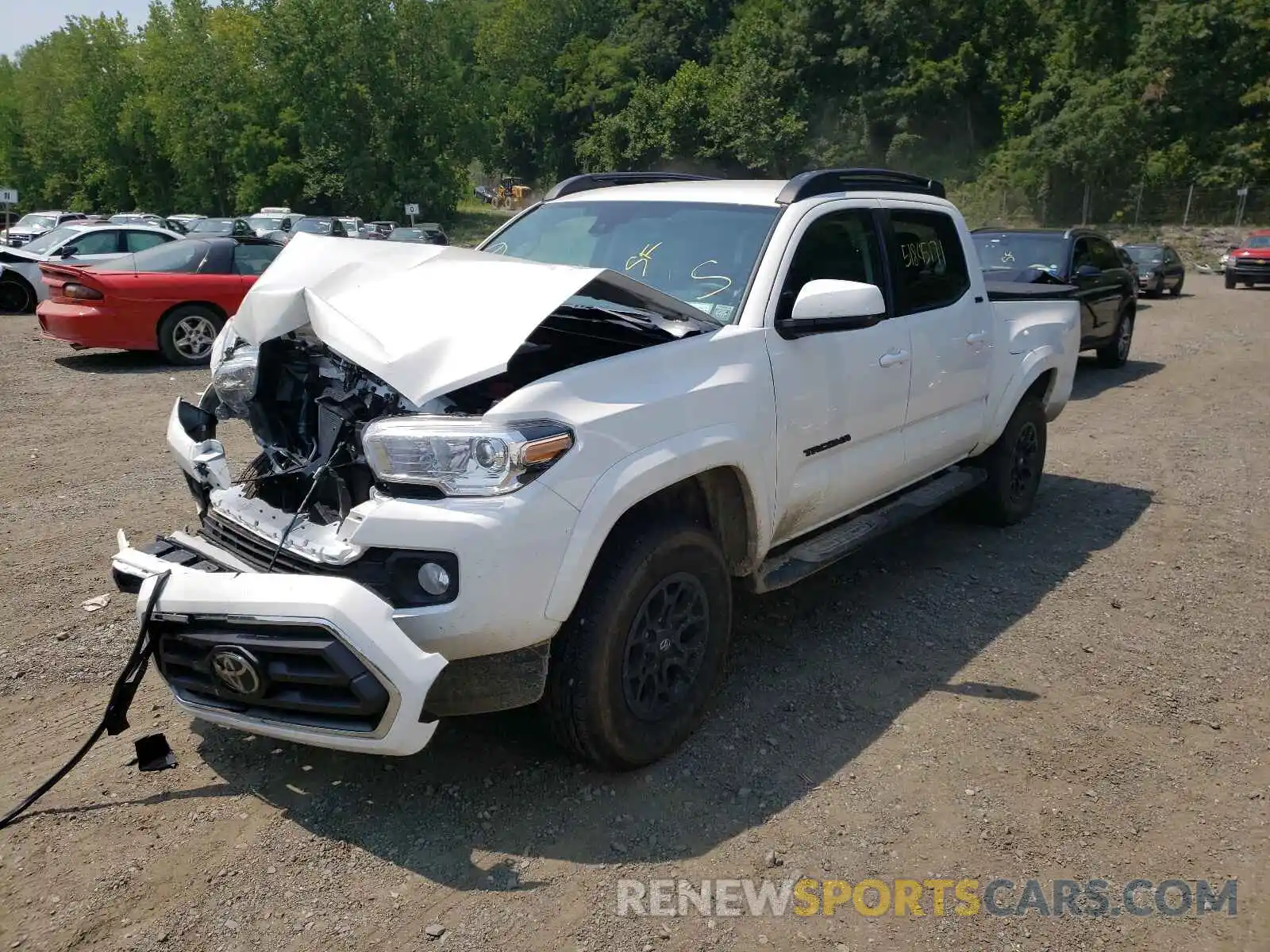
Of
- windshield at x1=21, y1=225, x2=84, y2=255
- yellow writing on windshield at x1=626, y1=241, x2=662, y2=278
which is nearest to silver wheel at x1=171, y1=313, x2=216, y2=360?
windshield at x1=21, y1=225, x2=84, y2=255

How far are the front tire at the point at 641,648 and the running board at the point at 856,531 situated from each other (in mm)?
403

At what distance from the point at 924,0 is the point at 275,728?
218 ft

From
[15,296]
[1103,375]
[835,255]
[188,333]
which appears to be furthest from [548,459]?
[15,296]

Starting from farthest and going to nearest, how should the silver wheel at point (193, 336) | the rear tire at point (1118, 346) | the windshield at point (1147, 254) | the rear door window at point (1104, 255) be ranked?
the windshield at point (1147, 254) < the rear tire at point (1118, 346) < the rear door window at point (1104, 255) < the silver wheel at point (193, 336)

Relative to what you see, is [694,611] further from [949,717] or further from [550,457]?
[949,717]

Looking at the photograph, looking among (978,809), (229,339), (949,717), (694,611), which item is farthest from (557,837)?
(229,339)

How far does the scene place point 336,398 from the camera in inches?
134

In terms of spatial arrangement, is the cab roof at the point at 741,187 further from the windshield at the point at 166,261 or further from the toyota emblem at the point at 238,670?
the windshield at the point at 166,261

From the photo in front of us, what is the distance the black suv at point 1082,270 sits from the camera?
11.0m

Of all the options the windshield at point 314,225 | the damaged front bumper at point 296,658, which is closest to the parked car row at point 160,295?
the damaged front bumper at point 296,658

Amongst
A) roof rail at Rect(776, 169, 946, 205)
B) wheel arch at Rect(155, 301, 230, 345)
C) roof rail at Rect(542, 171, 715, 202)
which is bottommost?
wheel arch at Rect(155, 301, 230, 345)

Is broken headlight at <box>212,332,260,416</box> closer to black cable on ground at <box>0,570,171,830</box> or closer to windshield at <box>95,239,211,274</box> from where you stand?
black cable on ground at <box>0,570,171,830</box>

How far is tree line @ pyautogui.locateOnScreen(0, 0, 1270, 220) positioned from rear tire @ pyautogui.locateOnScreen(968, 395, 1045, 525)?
148 feet

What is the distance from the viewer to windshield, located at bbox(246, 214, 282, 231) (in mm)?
29656
